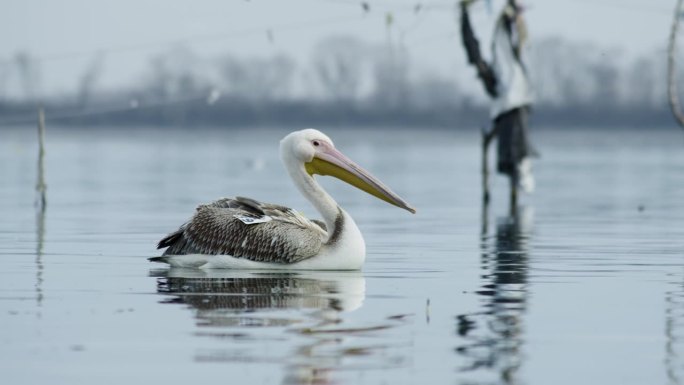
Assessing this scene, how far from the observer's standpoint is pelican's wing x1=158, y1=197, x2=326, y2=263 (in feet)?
A: 43.9

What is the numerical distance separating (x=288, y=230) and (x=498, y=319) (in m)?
3.45

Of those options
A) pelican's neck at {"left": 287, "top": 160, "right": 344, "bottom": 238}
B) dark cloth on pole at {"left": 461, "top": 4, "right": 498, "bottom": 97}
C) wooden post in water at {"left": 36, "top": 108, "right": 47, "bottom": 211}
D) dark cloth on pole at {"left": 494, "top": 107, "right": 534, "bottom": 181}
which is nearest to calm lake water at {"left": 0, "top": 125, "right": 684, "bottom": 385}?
pelican's neck at {"left": 287, "top": 160, "right": 344, "bottom": 238}

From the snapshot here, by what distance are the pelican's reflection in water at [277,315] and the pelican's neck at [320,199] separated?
1.68 ft

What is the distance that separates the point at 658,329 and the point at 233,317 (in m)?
2.59

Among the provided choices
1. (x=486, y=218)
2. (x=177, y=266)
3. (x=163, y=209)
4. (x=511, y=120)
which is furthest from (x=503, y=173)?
(x=177, y=266)

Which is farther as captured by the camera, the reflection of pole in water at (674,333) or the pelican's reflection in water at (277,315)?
the pelican's reflection in water at (277,315)

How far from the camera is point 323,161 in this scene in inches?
562

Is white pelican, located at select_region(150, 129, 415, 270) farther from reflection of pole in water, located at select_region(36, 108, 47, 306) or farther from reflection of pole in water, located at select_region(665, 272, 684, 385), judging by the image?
reflection of pole in water, located at select_region(665, 272, 684, 385)

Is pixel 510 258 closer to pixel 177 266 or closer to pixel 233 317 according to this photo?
pixel 177 266

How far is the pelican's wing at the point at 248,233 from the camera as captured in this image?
13.4m

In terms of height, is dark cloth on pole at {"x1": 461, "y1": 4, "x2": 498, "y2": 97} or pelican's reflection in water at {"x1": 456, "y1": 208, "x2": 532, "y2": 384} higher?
dark cloth on pole at {"x1": 461, "y1": 4, "x2": 498, "y2": 97}

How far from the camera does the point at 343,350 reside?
8.80 metres

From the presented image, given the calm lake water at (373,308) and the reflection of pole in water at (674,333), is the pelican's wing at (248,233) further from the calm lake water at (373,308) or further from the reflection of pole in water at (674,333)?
the reflection of pole in water at (674,333)

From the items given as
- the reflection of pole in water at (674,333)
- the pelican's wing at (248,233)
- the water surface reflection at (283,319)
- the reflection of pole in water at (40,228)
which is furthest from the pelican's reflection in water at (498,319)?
the reflection of pole in water at (40,228)
